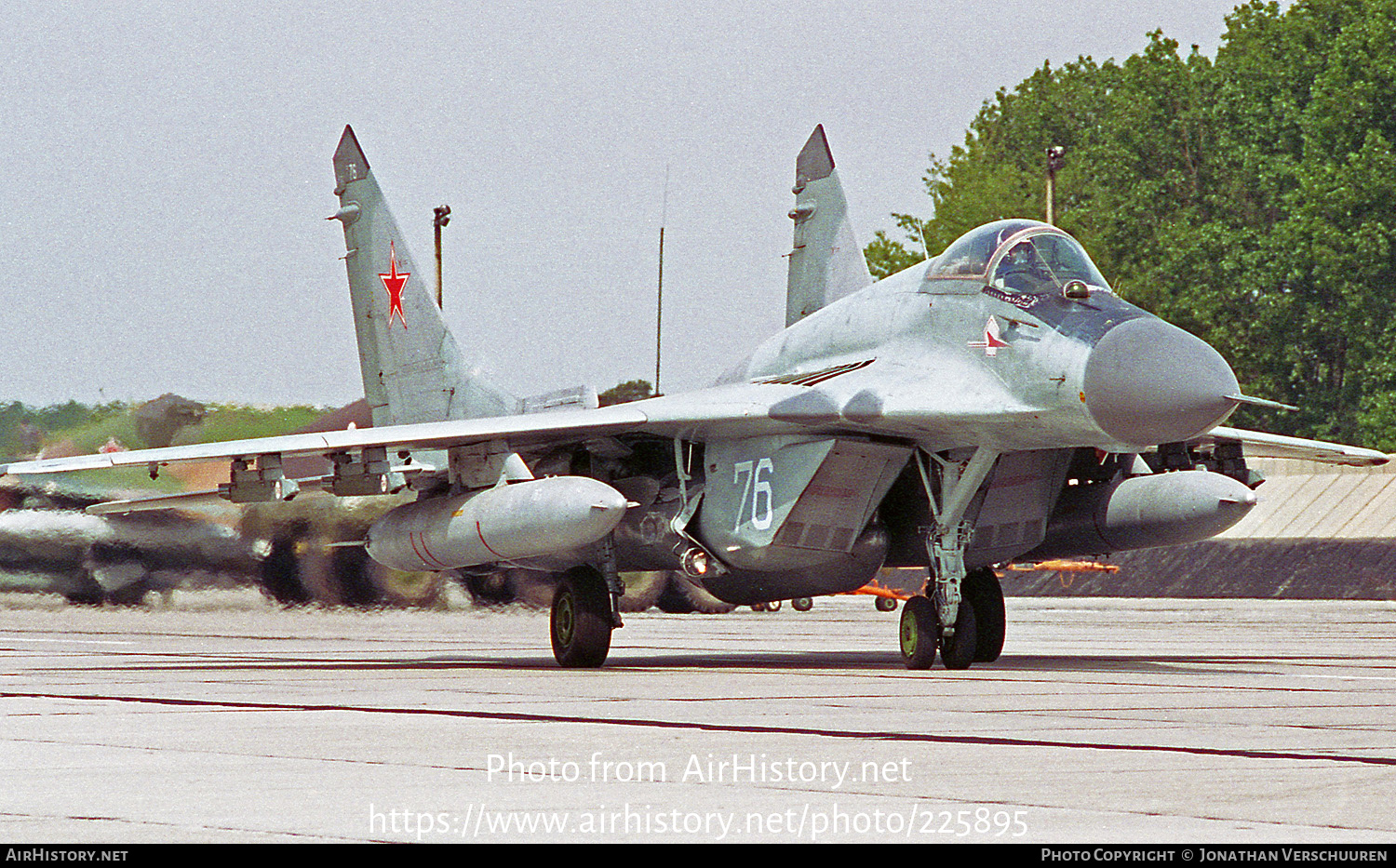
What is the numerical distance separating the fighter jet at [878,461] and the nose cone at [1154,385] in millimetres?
15

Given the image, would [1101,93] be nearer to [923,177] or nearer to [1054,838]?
[923,177]

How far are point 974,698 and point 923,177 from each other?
225ft

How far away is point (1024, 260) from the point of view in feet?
42.5

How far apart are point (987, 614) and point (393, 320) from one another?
→ 7.22 meters

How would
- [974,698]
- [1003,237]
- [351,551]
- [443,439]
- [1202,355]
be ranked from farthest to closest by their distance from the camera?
1. [351,551]
2. [443,439]
3. [1003,237]
4. [1202,355]
5. [974,698]

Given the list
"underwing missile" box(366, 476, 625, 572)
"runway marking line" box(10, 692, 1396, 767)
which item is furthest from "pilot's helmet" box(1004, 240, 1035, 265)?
"runway marking line" box(10, 692, 1396, 767)

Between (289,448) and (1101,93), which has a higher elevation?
(1101,93)

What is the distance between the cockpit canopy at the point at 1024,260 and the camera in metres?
12.9

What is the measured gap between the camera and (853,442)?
13.8 metres

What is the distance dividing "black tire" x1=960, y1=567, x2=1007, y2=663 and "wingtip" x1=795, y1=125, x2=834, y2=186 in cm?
546

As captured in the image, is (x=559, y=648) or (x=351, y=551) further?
(x=351, y=551)

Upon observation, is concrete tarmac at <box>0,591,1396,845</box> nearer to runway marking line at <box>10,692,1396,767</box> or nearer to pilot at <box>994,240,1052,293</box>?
runway marking line at <box>10,692,1396,767</box>

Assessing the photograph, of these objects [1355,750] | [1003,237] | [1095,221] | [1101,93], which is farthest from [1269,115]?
[1355,750]

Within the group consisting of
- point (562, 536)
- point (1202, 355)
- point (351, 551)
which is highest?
point (1202, 355)
